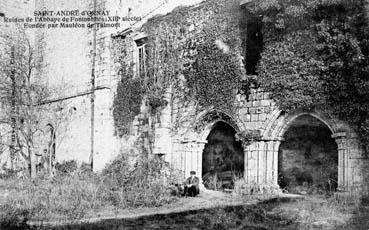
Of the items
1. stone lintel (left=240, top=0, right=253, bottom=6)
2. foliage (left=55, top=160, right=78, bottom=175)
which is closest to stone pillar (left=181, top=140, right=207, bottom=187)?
stone lintel (left=240, top=0, right=253, bottom=6)

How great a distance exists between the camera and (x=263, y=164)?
9.86 m

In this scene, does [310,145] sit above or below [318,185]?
above

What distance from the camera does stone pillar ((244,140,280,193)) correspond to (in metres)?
9.79

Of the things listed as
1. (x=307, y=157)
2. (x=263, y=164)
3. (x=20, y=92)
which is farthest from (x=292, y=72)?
(x=20, y=92)

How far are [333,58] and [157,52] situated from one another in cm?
570

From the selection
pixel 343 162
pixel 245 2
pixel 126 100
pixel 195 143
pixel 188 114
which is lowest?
pixel 343 162

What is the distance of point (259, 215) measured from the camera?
24.1 ft

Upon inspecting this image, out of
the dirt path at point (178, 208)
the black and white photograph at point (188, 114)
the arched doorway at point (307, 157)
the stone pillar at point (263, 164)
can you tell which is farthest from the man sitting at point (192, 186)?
the arched doorway at point (307, 157)

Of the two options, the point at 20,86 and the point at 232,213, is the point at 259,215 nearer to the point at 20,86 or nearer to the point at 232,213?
the point at 232,213

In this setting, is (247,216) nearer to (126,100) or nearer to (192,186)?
(192,186)

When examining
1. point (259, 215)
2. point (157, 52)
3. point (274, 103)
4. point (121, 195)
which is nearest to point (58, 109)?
point (157, 52)

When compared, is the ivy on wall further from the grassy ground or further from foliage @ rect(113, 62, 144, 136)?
the grassy ground

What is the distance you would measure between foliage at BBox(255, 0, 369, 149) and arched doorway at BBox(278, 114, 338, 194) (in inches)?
93.8

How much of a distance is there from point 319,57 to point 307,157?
14.0 feet
